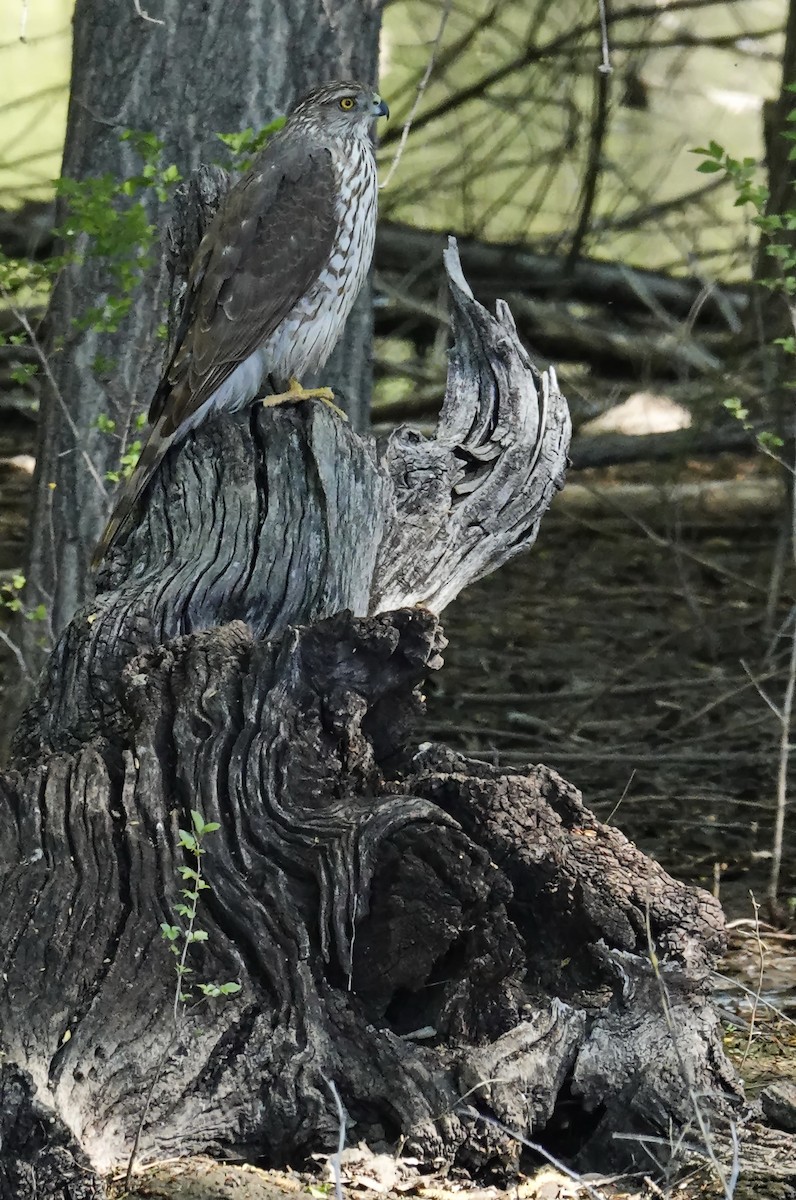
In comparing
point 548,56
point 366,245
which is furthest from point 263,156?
point 548,56

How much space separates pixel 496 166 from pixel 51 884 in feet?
23.0

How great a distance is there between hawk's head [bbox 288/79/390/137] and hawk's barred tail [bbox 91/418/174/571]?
1277 millimetres

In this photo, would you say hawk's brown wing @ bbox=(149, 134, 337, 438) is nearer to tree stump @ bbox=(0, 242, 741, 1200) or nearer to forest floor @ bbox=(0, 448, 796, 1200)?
tree stump @ bbox=(0, 242, 741, 1200)

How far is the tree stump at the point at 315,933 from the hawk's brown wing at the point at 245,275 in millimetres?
977

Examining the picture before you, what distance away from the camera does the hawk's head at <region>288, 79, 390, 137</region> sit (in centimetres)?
450

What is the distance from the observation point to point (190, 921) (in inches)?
101

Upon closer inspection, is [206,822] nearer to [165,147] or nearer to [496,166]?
[165,147]

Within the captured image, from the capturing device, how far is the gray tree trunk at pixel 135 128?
16.5 ft

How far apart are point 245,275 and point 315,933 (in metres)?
1.96

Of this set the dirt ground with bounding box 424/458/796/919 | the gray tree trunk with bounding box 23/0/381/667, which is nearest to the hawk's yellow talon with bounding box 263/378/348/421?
the gray tree trunk with bounding box 23/0/381/667

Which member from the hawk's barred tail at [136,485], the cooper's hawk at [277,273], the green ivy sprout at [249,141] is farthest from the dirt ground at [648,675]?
the green ivy sprout at [249,141]

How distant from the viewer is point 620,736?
618 cm

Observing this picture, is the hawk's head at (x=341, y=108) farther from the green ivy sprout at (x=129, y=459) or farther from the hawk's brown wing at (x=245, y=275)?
the green ivy sprout at (x=129, y=459)

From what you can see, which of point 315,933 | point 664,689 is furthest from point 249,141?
point 664,689
